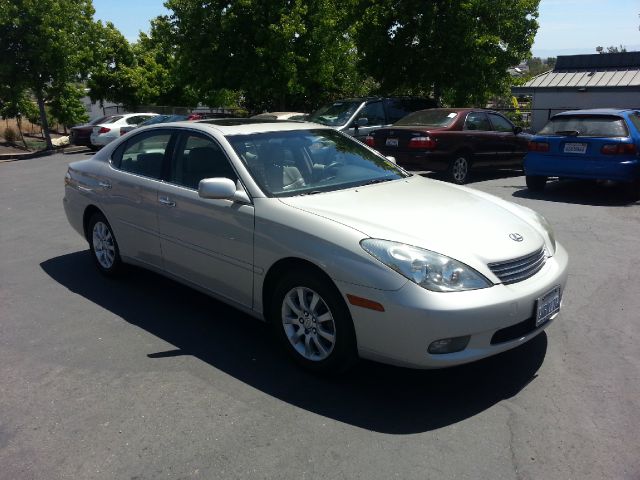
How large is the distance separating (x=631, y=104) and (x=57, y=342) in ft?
79.1

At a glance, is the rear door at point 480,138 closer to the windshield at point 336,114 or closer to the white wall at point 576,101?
the windshield at point 336,114

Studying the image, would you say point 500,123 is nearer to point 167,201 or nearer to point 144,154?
point 144,154

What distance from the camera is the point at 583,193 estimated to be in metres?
10.3

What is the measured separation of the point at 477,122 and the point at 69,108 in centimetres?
2193

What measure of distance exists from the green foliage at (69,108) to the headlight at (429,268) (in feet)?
84.8

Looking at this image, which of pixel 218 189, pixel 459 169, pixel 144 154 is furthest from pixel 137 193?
pixel 459 169

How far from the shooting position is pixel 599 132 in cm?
954

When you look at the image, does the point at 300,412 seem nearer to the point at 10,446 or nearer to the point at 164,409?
the point at 164,409

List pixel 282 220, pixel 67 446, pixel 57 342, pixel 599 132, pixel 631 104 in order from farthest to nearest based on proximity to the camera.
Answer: pixel 631 104, pixel 599 132, pixel 57 342, pixel 282 220, pixel 67 446

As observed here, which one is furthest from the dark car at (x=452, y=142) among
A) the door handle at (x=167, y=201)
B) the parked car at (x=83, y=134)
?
the parked car at (x=83, y=134)

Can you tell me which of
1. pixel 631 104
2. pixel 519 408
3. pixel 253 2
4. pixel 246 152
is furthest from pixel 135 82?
pixel 519 408

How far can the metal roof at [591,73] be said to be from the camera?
24.8m

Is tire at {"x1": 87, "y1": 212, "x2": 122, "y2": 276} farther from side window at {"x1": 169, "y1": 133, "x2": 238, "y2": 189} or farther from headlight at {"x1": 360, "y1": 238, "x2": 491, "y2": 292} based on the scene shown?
headlight at {"x1": 360, "y1": 238, "x2": 491, "y2": 292}

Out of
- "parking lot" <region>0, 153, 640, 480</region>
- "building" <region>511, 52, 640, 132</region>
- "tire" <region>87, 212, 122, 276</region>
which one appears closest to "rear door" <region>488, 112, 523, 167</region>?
"parking lot" <region>0, 153, 640, 480</region>
